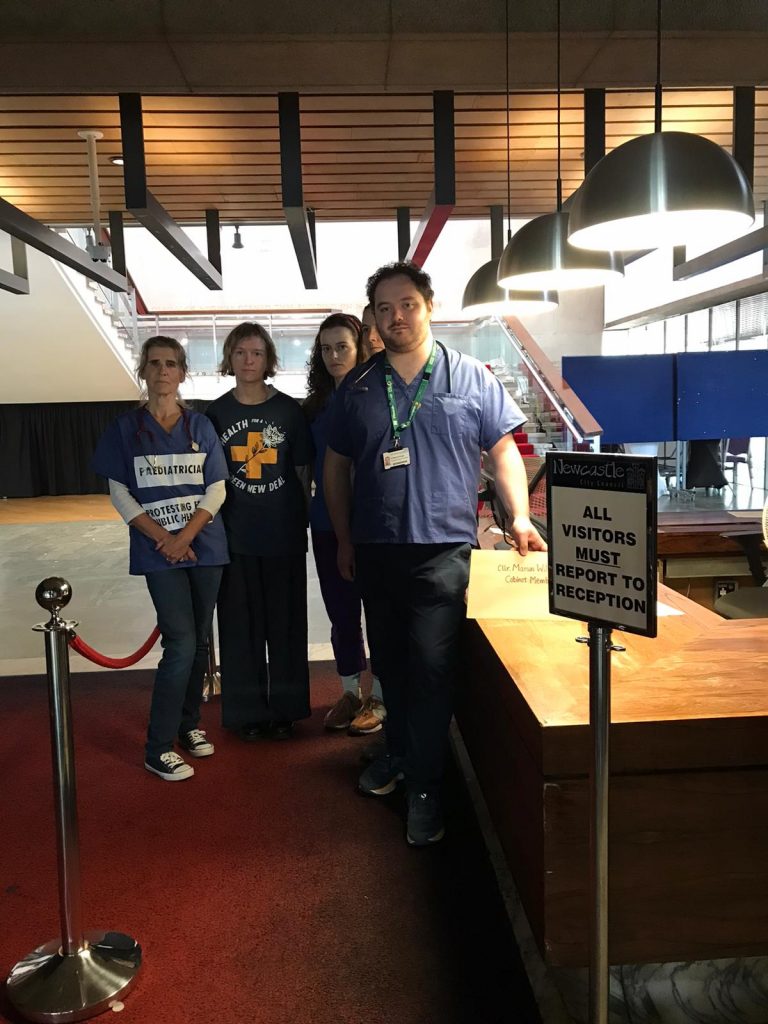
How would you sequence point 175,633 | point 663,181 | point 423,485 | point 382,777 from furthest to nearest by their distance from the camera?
point 175,633, point 382,777, point 423,485, point 663,181

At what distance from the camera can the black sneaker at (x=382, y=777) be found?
269 centimetres

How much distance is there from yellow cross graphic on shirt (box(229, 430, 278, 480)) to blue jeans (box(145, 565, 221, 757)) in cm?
37

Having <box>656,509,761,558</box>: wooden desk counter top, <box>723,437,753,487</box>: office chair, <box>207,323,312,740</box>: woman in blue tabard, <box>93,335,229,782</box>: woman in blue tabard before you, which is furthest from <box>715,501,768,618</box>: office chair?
<box>723,437,753,487</box>: office chair

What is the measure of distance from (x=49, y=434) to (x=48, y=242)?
10.9 metres

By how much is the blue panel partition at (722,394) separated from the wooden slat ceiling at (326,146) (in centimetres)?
128

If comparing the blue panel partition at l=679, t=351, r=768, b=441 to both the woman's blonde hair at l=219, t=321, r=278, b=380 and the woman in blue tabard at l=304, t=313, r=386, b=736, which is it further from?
the woman's blonde hair at l=219, t=321, r=278, b=380

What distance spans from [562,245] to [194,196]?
3418 mm

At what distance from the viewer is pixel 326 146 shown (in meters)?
4.56

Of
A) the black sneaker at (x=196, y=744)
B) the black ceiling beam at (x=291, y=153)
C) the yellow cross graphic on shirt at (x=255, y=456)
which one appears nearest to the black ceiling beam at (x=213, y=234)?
the black ceiling beam at (x=291, y=153)

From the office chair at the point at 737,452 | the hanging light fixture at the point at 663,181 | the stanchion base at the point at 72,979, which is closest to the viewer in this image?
the stanchion base at the point at 72,979

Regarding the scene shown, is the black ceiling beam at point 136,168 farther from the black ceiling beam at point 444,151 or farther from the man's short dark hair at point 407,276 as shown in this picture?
the man's short dark hair at point 407,276

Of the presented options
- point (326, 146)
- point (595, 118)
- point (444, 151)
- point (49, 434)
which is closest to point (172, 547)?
point (444, 151)

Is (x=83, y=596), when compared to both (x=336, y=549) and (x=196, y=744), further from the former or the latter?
(x=336, y=549)

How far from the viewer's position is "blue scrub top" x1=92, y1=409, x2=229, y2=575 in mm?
2793
